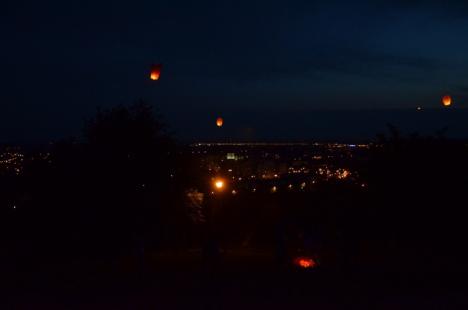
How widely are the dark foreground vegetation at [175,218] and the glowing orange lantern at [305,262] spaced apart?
0.92ft

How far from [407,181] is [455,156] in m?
1.58

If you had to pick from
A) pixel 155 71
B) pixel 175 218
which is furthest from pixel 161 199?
pixel 155 71

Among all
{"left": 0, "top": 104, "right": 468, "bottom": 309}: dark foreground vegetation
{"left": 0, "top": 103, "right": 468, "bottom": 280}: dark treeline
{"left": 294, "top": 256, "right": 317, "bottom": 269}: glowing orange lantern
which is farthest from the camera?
{"left": 294, "top": 256, "right": 317, "bottom": 269}: glowing orange lantern

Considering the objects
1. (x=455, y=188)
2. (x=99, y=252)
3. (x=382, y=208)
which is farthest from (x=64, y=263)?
(x=455, y=188)

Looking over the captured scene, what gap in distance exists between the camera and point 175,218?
61.1ft

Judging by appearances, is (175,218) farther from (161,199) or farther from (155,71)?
(155,71)

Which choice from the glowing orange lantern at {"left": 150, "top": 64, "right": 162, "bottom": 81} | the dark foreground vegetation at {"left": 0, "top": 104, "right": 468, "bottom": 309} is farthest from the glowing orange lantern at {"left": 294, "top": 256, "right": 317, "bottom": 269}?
the glowing orange lantern at {"left": 150, "top": 64, "right": 162, "bottom": 81}

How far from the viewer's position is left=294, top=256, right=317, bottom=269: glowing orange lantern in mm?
18594

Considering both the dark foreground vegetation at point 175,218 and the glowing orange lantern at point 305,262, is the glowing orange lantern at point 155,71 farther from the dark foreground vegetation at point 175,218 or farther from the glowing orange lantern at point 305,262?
the glowing orange lantern at point 305,262

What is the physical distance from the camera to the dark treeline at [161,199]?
16.8 meters

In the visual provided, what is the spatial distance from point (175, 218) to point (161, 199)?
149cm

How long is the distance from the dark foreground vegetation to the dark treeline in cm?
Answer: 3

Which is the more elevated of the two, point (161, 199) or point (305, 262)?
point (161, 199)

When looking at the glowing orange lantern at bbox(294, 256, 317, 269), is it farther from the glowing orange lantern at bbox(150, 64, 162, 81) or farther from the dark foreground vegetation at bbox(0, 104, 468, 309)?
the glowing orange lantern at bbox(150, 64, 162, 81)
